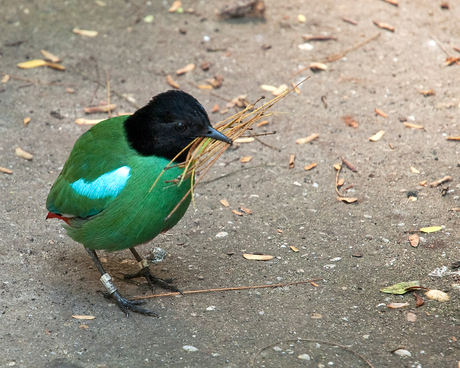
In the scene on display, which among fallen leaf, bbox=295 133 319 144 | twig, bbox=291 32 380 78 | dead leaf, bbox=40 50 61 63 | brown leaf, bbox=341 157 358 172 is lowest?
brown leaf, bbox=341 157 358 172

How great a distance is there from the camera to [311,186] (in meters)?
5.39

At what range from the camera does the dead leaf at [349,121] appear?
618 centimetres

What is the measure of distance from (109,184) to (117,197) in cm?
11

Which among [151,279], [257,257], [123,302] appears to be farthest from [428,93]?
[123,302]

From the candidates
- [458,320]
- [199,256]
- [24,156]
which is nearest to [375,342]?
[458,320]

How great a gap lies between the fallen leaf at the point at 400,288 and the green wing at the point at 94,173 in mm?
2085

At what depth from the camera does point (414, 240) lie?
4.56m

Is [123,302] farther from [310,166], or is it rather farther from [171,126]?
[310,166]

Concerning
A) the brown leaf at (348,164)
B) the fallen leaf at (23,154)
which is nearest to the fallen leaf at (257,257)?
the brown leaf at (348,164)

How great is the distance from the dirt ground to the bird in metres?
0.57

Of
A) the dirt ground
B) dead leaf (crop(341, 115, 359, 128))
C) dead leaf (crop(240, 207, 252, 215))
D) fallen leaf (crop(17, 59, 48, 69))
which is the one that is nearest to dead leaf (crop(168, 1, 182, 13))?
the dirt ground

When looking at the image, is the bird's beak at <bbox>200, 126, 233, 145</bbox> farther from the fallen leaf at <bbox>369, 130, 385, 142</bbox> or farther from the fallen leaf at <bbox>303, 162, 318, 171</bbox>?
the fallen leaf at <bbox>369, 130, 385, 142</bbox>

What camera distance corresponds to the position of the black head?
3.62 meters

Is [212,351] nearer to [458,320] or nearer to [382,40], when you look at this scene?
[458,320]
